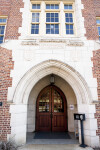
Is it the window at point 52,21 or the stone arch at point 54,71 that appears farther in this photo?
the window at point 52,21

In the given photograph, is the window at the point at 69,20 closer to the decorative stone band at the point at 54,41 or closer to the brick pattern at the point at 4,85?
the decorative stone band at the point at 54,41

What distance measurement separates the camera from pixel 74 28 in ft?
17.9

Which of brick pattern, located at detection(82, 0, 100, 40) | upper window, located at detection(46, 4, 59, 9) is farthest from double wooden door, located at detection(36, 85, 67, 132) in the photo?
upper window, located at detection(46, 4, 59, 9)

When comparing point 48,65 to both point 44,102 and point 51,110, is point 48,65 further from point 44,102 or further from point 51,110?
point 51,110

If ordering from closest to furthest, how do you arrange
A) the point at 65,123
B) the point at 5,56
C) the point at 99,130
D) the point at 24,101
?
the point at 99,130, the point at 24,101, the point at 5,56, the point at 65,123

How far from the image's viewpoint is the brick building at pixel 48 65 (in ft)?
14.0

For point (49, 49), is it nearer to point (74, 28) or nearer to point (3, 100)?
point (74, 28)

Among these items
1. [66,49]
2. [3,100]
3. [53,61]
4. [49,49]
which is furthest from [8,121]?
[66,49]

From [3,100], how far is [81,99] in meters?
3.36

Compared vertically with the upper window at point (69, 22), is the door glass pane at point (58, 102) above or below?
below

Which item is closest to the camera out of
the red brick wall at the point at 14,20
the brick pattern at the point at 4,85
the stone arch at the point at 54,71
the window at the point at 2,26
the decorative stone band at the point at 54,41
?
the brick pattern at the point at 4,85

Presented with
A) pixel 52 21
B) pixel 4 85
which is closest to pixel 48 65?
pixel 4 85

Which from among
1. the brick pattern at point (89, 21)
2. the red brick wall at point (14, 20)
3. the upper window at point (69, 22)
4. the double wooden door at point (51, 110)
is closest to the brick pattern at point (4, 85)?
the red brick wall at point (14, 20)

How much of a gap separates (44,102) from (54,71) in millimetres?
2398
